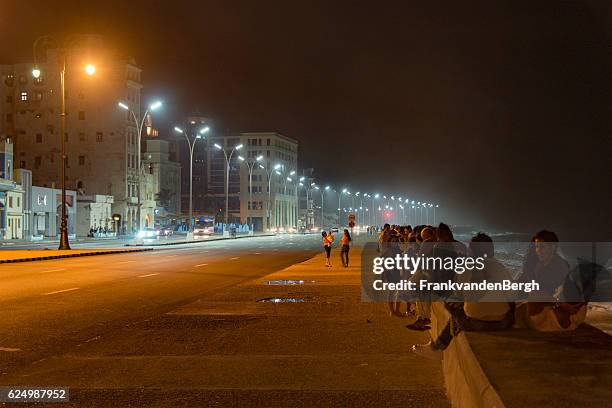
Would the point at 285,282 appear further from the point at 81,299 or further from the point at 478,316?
the point at 478,316

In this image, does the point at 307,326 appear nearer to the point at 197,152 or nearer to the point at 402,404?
the point at 402,404

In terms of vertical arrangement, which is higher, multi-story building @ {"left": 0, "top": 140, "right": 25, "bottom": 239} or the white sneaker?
multi-story building @ {"left": 0, "top": 140, "right": 25, "bottom": 239}

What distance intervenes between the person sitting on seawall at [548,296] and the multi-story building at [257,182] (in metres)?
151

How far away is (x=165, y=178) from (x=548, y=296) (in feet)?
462

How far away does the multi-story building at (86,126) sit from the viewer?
338ft

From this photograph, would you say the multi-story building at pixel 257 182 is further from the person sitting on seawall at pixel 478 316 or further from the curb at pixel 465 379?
the curb at pixel 465 379

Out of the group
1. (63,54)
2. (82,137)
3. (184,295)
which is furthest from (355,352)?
(82,137)

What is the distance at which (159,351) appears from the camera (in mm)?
10133

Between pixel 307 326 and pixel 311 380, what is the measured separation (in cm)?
445

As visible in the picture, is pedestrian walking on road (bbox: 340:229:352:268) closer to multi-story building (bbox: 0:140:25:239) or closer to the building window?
multi-story building (bbox: 0:140:25:239)

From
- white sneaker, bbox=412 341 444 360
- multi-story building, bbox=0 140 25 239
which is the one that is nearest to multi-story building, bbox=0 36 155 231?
multi-story building, bbox=0 140 25 239

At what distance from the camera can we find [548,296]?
7.43 metres

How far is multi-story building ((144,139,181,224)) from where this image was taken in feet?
432

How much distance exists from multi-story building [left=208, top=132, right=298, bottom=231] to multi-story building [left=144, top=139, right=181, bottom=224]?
13738 millimetres
